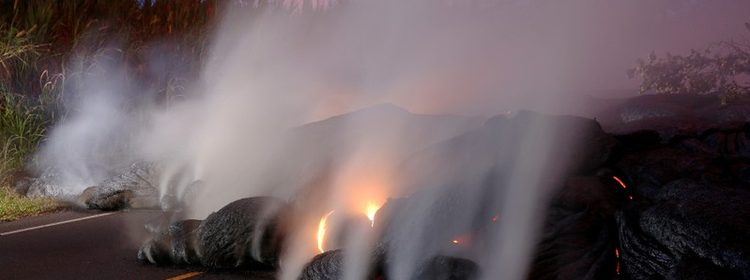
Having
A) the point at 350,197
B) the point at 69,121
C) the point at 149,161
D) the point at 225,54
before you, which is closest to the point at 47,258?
the point at 350,197

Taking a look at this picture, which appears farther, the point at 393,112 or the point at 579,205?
the point at 393,112

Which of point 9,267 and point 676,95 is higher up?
point 676,95

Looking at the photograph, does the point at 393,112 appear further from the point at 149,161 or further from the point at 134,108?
the point at 134,108

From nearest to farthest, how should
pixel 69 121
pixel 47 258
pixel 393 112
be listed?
1. pixel 47 258
2. pixel 393 112
3. pixel 69 121

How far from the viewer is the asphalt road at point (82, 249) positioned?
20.9ft

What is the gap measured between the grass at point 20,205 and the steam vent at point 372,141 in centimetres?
5

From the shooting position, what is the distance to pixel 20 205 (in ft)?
31.3

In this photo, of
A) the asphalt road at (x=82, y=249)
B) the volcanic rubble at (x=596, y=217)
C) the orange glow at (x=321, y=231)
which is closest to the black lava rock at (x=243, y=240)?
the volcanic rubble at (x=596, y=217)

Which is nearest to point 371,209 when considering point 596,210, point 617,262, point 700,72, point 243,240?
point 243,240

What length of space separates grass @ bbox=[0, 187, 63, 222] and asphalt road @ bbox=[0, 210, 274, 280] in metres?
0.22

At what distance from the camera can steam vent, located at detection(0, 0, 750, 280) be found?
205 inches

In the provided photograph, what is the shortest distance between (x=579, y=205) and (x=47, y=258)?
4988mm

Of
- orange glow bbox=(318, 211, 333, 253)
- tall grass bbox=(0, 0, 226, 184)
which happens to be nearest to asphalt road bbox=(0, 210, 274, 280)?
orange glow bbox=(318, 211, 333, 253)

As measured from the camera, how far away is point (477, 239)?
5.47m
